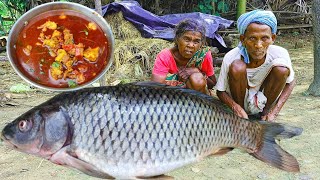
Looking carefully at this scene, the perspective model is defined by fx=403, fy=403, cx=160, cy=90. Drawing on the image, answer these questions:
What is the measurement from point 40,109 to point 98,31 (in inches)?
Result: 37.2

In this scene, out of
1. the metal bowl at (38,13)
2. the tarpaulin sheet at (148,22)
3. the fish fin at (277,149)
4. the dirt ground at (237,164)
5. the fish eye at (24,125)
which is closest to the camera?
the fish eye at (24,125)

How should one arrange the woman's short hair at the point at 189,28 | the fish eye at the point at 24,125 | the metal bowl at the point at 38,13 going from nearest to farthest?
1. the fish eye at the point at 24,125
2. the metal bowl at the point at 38,13
3. the woman's short hair at the point at 189,28

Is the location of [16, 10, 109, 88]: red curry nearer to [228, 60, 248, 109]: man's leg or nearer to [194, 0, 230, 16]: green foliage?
[228, 60, 248, 109]: man's leg

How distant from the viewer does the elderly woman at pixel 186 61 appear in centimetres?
329

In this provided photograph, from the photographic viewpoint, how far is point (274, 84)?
3.34 m

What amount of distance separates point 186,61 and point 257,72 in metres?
0.61

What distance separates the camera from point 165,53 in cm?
347

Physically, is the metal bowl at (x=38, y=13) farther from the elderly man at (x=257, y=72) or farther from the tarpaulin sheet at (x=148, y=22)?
the tarpaulin sheet at (x=148, y=22)

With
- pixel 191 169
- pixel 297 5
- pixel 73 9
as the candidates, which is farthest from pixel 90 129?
pixel 297 5

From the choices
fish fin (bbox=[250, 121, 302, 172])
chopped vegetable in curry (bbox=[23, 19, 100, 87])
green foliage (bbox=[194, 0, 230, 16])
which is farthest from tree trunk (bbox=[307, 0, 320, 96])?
green foliage (bbox=[194, 0, 230, 16])

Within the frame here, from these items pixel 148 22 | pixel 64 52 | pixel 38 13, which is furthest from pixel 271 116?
pixel 148 22

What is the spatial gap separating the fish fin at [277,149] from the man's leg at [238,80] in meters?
0.86

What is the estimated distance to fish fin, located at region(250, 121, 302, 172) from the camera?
242 centimetres

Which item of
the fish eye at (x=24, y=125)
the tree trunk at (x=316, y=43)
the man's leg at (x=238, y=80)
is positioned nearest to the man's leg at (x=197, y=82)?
the man's leg at (x=238, y=80)
